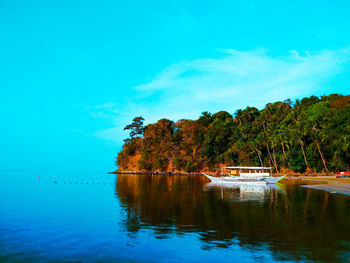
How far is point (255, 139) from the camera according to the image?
84.4 m

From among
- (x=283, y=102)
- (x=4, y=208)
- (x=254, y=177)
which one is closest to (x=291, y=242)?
(x=4, y=208)

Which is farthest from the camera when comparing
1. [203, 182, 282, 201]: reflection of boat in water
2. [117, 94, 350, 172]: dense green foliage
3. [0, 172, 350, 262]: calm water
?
[117, 94, 350, 172]: dense green foliage

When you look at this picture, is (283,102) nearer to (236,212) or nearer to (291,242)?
(236,212)

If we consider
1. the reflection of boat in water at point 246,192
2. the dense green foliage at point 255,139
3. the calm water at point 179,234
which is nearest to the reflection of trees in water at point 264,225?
the calm water at point 179,234

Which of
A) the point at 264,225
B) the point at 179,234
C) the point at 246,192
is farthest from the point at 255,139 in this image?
the point at 179,234

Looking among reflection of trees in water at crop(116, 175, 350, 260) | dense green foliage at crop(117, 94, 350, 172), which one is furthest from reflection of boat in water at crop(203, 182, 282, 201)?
dense green foliage at crop(117, 94, 350, 172)

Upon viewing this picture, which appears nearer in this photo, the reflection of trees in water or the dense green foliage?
the reflection of trees in water

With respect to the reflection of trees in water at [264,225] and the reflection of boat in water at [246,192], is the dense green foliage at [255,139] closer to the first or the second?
the reflection of boat in water at [246,192]

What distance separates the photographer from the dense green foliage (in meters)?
67.6

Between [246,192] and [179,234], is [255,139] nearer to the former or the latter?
[246,192]

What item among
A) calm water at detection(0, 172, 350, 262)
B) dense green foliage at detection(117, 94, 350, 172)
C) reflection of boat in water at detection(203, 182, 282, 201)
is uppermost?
dense green foliage at detection(117, 94, 350, 172)

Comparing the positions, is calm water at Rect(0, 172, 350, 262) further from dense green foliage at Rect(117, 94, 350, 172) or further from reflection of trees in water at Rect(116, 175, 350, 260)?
dense green foliage at Rect(117, 94, 350, 172)

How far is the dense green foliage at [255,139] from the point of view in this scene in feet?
222

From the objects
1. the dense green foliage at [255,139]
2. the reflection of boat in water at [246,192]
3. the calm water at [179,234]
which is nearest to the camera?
the calm water at [179,234]
